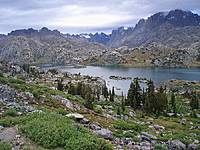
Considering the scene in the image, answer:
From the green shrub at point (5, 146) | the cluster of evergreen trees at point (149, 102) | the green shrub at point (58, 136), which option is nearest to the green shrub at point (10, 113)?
the green shrub at point (58, 136)

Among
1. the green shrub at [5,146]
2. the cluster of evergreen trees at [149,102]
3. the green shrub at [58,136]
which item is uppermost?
the green shrub at [58,136]

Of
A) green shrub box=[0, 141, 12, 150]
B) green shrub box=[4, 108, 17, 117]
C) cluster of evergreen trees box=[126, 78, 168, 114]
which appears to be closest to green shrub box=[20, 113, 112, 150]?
green shrub box=[0, 141, 12, 150]

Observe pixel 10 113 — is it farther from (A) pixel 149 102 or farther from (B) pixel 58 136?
(A) pixel 149 102

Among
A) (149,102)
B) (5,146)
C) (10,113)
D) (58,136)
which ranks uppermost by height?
(10,113)

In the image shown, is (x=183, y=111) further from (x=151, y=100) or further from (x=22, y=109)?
(x=22, y=109)

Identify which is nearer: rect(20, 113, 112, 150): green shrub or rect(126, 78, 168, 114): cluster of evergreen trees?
rect(20, 113, 112, 150): green shrub

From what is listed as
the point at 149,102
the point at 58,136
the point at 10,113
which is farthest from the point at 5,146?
the point at 149,102

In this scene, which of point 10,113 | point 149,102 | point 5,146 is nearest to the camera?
point 5,146

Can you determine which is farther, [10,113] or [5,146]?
[10,113]

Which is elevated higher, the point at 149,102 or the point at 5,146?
the point at 5,146

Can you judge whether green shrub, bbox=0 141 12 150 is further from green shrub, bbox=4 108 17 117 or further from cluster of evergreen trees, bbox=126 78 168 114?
cluster of evergreen trees, bbox=126 78 168 114

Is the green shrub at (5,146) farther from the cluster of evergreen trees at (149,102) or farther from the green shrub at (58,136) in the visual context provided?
the cluster of evergreen trees at (149,102)

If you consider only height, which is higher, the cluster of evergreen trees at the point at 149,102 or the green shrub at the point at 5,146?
the green shrub at the point at 5,146

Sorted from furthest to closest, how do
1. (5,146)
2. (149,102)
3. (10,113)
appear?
(149,102) < (10,113) < (5,146)
